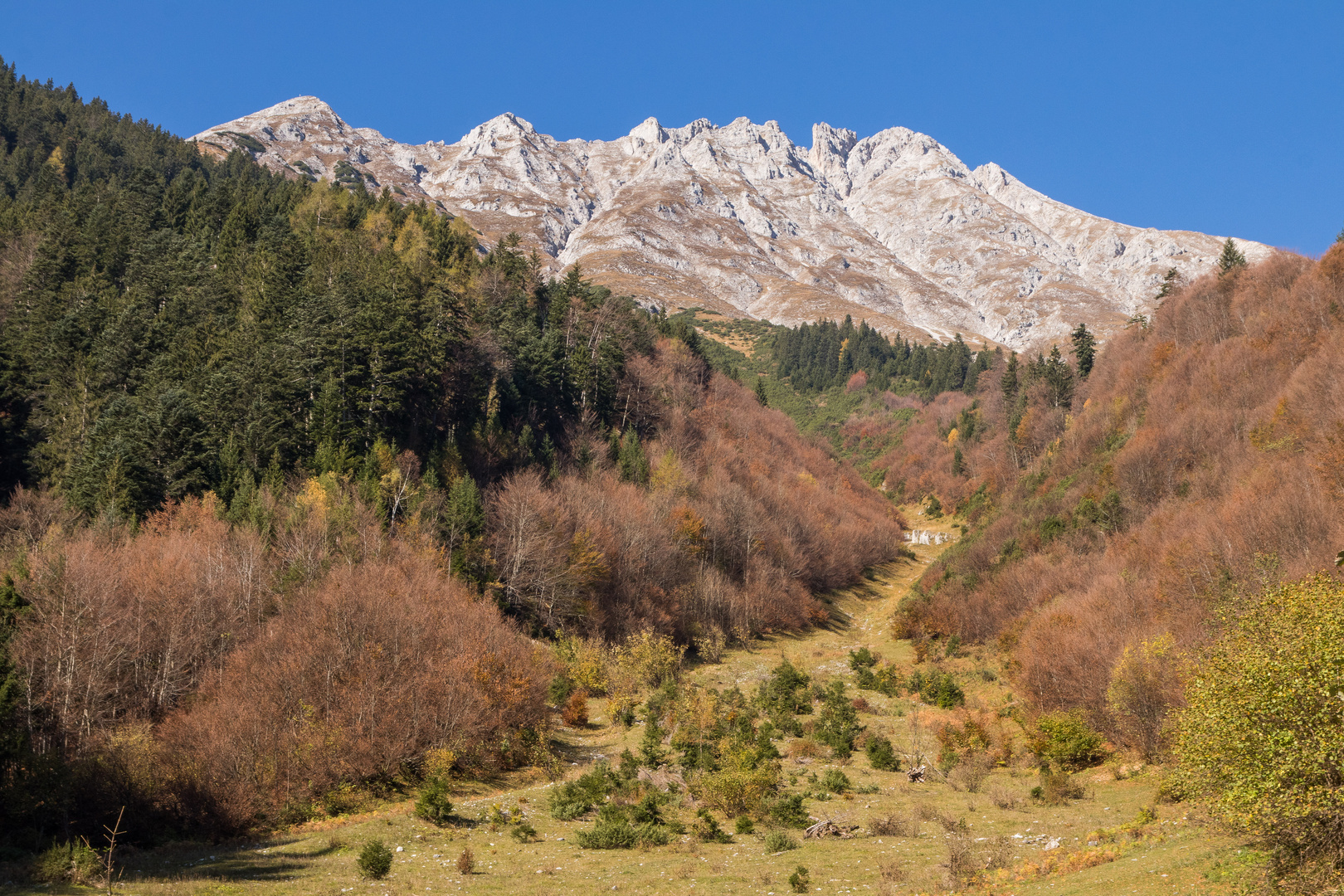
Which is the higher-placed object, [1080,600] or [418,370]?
[418,370]

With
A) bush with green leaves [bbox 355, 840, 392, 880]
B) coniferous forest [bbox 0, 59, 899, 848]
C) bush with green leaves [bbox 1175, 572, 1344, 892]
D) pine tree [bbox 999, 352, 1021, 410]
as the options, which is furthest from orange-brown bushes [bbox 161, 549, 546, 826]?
pine tree [bbox 999, 352, 1021, 410]

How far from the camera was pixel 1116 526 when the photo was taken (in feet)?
254

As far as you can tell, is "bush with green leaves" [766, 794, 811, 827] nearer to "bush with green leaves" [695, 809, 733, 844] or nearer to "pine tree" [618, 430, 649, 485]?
"bush with green leaves" [695, 809, 733, 844]

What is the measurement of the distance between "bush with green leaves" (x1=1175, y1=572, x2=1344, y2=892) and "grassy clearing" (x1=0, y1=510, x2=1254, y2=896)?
5.10 ft

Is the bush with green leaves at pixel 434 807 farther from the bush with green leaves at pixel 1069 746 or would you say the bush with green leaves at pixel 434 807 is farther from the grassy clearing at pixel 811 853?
the bush with green leaves at pixel 1069 746

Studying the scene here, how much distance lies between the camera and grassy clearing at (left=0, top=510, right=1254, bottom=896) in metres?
22.3

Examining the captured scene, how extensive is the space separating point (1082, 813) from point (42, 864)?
36.4 metres

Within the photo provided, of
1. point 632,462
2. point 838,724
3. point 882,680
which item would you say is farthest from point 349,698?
point 632,462

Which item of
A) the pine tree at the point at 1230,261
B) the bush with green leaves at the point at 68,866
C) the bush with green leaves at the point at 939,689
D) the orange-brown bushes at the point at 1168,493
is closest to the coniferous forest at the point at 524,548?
the orange-brown bushes at the point at 1168,493

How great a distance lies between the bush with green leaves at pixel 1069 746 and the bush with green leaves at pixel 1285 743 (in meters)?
26.8

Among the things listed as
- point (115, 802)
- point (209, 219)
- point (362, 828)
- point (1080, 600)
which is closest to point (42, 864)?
point (115, 802)

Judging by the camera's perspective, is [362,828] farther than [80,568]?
No

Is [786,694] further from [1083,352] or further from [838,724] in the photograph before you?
[1083,352]

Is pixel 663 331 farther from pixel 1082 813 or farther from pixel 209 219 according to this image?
pixel 1082 813
